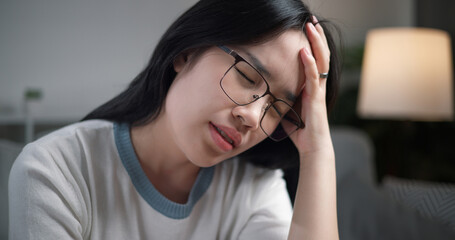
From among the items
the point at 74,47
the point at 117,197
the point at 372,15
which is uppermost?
the point at 74,47

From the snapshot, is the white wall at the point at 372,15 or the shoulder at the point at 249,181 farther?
the white wall at the point at 372,15

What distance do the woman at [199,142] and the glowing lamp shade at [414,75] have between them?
1.21 metres

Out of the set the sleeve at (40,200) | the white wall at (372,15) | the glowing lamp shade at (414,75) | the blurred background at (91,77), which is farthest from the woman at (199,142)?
the white wall at (372,15)

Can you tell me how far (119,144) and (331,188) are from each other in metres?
0.49

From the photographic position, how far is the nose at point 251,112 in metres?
0.75

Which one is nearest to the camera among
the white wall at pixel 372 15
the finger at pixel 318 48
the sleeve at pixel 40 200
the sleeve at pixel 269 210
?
the sleeve at pixel 40 200

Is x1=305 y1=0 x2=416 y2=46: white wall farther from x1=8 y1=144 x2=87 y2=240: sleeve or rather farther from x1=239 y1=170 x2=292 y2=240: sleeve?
x1=8 y1=144 x2=87 y2=240: sleeve

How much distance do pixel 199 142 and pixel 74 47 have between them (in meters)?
0.59

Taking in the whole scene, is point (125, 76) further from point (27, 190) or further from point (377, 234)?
point (377, 234)

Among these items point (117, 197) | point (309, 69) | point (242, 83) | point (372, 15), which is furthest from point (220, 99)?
point (372, 15)

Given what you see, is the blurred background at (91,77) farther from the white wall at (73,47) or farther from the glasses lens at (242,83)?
the glasses lens at (242,83)

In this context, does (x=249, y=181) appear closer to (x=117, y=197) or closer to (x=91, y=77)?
(x=117, y=197)

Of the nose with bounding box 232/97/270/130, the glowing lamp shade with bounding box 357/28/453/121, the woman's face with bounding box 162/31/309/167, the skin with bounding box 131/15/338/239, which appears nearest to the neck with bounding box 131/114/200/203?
the skin with bounding box 131/15/338/239

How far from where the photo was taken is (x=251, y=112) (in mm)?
759
